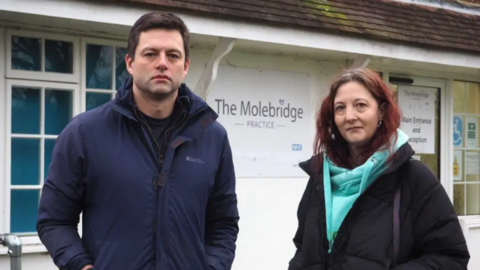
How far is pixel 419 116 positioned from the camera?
8.39m

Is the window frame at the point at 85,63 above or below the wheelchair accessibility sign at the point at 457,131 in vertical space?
above

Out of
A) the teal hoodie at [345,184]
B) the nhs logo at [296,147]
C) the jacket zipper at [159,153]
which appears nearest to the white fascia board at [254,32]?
the nhs logo at [296,147]

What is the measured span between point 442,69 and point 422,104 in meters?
0.47

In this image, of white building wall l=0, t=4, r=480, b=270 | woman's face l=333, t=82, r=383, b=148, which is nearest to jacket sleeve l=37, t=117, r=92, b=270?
woman's face l=333, t=82, r=383, b=148

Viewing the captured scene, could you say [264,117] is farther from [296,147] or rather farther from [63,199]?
[63,199]

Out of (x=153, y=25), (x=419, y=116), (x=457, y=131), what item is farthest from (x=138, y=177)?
(x=457, y=131)

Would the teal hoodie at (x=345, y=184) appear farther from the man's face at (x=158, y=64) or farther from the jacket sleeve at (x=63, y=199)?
the jacket sleeve at (x=63, y=199)

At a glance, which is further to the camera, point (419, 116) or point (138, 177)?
point (419, 116)

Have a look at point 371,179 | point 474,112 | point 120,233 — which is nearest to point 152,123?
point 120,233

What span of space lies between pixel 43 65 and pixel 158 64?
3.14 m

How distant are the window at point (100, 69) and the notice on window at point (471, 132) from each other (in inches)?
192

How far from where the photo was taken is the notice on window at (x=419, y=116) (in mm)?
8242

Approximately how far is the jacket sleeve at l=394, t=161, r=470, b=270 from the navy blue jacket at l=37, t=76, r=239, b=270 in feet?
2.71

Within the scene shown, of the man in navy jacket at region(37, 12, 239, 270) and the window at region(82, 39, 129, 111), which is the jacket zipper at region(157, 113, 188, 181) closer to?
the man in navy jacket at region(37, 12, 239, 270)
